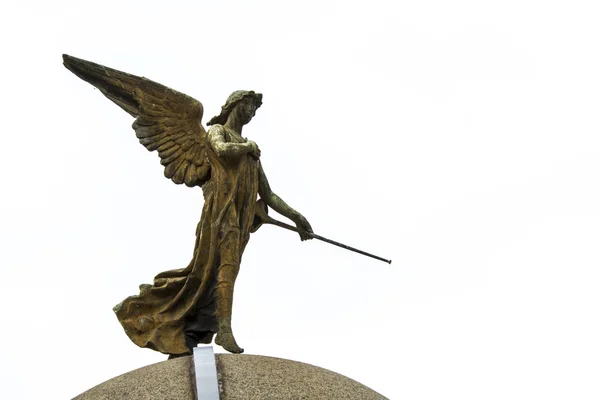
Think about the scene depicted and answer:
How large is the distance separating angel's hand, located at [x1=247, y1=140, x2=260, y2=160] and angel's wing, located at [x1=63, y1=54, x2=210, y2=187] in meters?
0.61

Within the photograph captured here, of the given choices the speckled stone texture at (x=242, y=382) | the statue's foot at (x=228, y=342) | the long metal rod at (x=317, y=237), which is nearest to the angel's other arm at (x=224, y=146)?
the long metal rod at (x=317, y=237)

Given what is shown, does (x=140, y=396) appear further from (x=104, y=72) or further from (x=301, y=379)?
(x=104, y=72)

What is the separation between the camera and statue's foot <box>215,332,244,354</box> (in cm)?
1144

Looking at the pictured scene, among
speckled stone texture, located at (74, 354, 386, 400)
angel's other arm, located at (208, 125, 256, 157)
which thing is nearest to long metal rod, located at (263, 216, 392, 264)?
angel's other arm, located at (208, 125, 256, 157)

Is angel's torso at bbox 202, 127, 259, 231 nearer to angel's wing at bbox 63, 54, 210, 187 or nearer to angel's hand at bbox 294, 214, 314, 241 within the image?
angel's wing at bbox 63, 54, 210, 187

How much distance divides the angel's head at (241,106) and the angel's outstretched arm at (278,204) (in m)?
0.55

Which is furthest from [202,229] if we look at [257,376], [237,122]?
[257,376]

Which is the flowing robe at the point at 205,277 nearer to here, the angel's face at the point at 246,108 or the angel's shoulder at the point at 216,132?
the angel's shoulder at the point at 216,132

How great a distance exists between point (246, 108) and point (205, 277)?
68.2 inches

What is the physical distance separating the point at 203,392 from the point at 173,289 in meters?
2.16

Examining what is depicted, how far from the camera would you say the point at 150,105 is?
12.6 m

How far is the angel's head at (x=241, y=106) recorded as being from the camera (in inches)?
492

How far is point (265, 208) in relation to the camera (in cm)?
1260

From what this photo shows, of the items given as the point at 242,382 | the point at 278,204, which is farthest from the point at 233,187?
the point at 242,382
